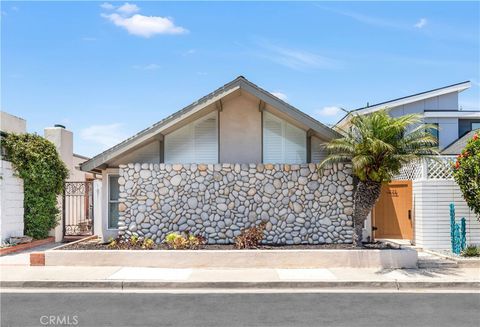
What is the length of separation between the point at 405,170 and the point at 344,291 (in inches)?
305

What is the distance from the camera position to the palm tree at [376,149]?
12.6m

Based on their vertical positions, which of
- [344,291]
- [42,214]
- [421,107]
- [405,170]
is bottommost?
[344,291]

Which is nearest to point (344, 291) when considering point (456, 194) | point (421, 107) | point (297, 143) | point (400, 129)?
point (400, 129)

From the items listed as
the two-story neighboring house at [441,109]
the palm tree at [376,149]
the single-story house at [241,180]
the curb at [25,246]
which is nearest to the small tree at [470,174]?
the single-story house at [241,180]

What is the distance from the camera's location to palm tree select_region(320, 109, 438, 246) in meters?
12.6

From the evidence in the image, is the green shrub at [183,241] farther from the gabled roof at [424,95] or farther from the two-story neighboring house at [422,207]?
the gabled roof at [424,95]

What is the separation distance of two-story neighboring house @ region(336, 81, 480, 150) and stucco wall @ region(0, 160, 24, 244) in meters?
14.2

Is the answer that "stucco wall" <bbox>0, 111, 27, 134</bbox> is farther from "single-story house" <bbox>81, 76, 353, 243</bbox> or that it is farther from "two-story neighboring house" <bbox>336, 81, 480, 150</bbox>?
"two-story neighboring house" <bbox>336, 81, 480, 150</bbox>

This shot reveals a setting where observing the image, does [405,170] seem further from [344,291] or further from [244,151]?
[344,291]

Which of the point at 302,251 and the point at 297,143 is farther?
the point at 297,143

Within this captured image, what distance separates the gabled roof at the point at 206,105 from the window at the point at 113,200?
1.46m

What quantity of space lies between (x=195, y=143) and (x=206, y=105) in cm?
156

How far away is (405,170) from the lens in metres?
17.0

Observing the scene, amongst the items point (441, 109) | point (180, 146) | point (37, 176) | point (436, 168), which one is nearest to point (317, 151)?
point (436, 168)
